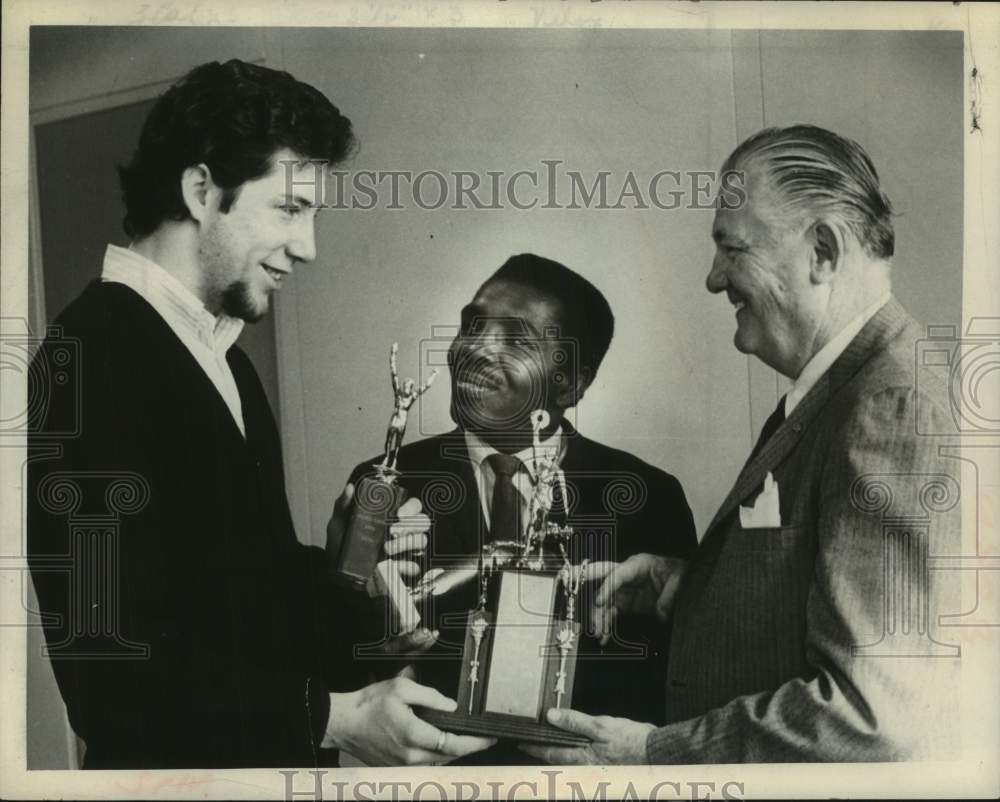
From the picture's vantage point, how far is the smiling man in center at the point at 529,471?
139 inches

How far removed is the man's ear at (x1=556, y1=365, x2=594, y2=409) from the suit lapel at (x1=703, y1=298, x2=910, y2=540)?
0.52 metres

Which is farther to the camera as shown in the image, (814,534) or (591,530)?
(591,530)

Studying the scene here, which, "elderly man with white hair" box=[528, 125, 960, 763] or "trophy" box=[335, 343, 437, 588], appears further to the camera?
"trophy" box=[335, 343, 437, 588]

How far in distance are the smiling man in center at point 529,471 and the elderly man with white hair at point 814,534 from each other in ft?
0.31

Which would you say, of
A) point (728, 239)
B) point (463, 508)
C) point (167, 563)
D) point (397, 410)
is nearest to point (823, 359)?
point (728, 239)

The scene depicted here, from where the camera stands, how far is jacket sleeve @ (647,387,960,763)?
3424 mm

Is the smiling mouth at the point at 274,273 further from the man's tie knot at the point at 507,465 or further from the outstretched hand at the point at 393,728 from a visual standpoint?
the outstretched hand at the point at 393,728

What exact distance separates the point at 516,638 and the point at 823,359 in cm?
119

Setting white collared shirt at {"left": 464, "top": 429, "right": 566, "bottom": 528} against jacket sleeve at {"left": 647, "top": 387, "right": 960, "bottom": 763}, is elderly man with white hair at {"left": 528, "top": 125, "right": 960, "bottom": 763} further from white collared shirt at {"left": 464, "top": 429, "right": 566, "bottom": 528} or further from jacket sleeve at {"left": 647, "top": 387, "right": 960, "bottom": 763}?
white collared shirt at {"left": 464, "top": 429, "right": 566, "bottom": 528}

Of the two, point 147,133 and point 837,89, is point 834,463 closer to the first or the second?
point 837,89

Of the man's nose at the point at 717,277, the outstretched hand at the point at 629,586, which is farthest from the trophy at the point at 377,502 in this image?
the man's nose at the point at 717,277

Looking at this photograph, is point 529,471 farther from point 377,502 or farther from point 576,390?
point 377,502

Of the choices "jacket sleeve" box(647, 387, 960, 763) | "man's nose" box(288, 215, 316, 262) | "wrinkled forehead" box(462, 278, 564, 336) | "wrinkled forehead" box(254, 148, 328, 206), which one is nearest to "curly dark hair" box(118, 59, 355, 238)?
"wrinkled forehead" box(254, 148, 328, 206)

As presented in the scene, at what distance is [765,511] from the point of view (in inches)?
136
